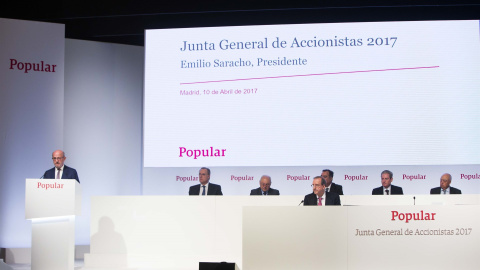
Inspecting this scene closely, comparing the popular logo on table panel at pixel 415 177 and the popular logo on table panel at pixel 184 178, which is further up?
the popular logo on table panel at pixel 415 177

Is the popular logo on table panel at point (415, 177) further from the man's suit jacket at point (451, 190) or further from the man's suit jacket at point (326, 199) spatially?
the man's suit jacket at point (326, 199)

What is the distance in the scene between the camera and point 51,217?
274 inches

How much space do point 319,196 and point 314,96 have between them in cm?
306

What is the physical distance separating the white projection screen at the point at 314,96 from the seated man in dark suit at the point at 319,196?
8.48 ft

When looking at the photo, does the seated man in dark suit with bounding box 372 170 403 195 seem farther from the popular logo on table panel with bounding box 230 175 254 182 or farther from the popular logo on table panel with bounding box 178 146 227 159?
the popular logo on table panel with bounding box 178 146 227 159

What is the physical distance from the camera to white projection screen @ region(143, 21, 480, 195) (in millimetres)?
9680

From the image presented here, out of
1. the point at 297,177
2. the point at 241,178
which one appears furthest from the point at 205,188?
the point at 297,177

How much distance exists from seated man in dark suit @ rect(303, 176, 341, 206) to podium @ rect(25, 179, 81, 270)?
2.41m

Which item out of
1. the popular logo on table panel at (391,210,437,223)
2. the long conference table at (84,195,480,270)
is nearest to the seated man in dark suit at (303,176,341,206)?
the long conference table at (84,195,480,270)

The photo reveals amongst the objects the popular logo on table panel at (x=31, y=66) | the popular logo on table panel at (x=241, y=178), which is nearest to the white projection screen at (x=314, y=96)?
the popular logo on table panel at (x=241, y=178)

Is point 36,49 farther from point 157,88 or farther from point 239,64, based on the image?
point 239,64

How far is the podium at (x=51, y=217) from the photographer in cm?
694

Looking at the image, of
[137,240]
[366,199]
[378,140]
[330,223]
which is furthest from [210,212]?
[378,140]

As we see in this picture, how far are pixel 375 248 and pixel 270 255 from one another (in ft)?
2.98
